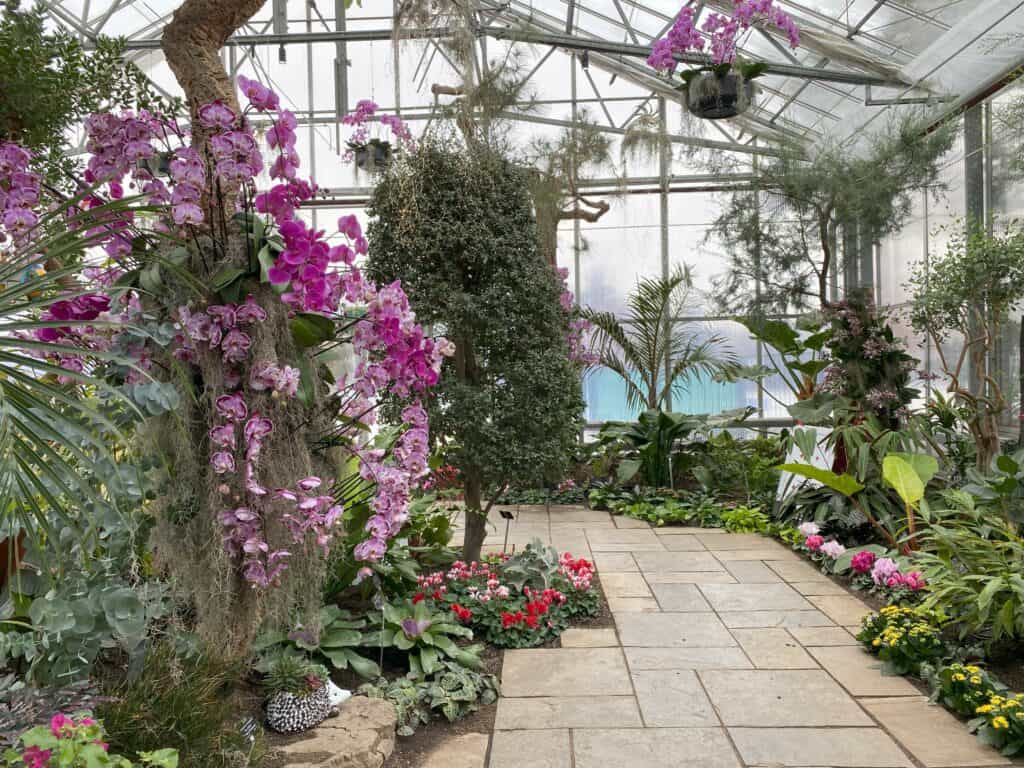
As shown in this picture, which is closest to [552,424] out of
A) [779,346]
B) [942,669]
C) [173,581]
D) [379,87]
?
[942,669]

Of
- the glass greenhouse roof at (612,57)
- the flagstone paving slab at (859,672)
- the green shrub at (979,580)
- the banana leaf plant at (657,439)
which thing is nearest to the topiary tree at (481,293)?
the glass greenhouse roof at (612,57)

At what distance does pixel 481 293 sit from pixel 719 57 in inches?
86.7

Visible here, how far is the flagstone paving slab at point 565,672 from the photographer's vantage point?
8.95ft

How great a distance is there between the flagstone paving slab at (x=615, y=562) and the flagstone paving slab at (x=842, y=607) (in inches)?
38.4

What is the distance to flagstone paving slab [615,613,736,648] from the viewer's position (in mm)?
3176

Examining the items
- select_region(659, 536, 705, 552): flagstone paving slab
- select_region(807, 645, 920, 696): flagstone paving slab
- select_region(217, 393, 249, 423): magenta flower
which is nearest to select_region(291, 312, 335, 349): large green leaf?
select_region(217, 393, 249, 423): magenta flower

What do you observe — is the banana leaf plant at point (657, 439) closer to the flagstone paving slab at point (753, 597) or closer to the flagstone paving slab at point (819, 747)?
the flagstone paving slab at point (753, 597)

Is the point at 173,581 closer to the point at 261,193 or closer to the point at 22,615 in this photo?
the point at 22,615

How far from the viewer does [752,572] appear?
13.9 ft

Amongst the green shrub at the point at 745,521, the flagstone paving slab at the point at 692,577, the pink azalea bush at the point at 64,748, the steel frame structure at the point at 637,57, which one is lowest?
the flagstone paving slab at the point at 692,577

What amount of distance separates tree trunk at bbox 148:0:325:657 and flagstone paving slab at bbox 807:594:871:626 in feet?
7.85

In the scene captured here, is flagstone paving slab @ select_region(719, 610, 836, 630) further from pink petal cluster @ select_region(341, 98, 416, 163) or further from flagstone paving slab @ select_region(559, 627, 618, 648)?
pink petal cluster @ select_region(341, 98, 416, 163)

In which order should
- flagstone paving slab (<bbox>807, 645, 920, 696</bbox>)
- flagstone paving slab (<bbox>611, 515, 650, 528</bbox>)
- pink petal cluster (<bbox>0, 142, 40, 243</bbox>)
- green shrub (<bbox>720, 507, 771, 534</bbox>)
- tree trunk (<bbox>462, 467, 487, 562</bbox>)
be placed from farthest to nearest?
1. flagstone paving slab (<bbox>611, 515, 650, 528</bbox>)
2. green shrub (<bbox>720, 507, 771, 534</bbox>)
3. tree trunk (<bbox>462, 467, 487, 562</bbox>)
4. flagstone paving slab (<bbox>807, 645, 920, 696</bbox>)
5. pink petal cluster (<bbox>0, 142, 40, 243</bbox>)

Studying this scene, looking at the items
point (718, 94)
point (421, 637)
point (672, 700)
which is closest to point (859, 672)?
point (672, 700)
